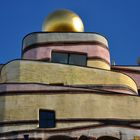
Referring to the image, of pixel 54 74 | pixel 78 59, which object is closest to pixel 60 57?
pixel 78 59

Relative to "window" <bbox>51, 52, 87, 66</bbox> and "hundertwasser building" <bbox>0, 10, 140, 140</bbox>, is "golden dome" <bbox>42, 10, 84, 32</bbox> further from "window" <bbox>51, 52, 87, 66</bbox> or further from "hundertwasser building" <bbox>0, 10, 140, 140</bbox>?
"window" <bbox>51, 52, 87, 66</bbox>

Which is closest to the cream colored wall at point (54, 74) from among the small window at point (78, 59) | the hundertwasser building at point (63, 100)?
the hundertwasser building at point (63, 100)

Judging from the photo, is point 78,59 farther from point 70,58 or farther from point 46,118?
point 46,118

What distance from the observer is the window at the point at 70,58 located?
23.0 meters

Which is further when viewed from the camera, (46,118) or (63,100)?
(63,100)

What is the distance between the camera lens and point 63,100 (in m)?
19.0

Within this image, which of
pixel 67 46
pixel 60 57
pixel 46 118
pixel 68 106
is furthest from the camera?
pixel 67 46

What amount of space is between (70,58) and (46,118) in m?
5.20

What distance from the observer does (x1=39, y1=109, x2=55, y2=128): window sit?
18.6m

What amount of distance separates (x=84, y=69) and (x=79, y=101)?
8.26 ft

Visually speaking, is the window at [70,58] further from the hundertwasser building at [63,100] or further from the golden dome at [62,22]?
the golden dome at [62,22]

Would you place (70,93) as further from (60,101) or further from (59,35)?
(59,35)

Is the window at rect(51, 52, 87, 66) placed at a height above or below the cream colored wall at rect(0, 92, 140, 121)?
above

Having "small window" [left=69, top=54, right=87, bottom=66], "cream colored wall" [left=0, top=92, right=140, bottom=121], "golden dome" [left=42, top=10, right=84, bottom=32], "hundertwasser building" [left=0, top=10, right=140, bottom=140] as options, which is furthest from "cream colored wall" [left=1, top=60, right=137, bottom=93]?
"golden dome" [left=42, top=10, right=84, bottom=32]
